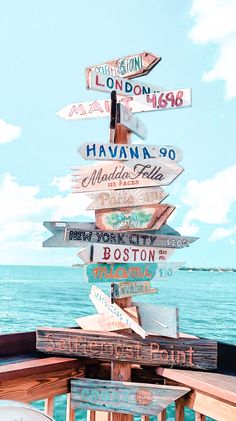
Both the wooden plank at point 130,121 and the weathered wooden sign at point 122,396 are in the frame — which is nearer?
the weathered wooden sign at point 122,396

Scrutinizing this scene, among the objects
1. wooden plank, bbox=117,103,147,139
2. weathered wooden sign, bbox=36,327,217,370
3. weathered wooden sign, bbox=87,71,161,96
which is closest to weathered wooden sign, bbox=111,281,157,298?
weathered wooden sign, bbox=36,327,217,370

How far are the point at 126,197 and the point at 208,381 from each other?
2.27 ft

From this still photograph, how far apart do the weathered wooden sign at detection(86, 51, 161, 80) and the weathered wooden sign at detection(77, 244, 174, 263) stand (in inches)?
27.8

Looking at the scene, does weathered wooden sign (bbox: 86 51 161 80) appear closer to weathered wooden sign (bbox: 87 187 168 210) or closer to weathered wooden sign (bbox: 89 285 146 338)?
weathered wooden sign (bbox: 87 187 168 210)

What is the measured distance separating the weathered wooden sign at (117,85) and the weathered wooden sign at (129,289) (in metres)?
0.76

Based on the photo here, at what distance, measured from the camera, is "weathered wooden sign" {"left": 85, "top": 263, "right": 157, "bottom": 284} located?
152cm

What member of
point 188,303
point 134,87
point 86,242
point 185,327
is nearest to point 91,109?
point 134,87

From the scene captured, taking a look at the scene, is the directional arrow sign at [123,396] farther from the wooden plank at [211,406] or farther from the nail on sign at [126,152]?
the nail on sign at [126,152]

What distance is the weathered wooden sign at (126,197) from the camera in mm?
1539

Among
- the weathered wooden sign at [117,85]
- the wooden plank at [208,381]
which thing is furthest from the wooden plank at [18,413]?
the weathered wooden sign at [117,85]

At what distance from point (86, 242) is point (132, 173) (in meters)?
0.31

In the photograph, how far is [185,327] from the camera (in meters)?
16.4

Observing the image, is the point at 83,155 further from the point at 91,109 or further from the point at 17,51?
the point at 17,51

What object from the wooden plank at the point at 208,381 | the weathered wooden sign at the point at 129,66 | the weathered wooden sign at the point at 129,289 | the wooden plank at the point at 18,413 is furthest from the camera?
the weathered wooden sign at the point at 129,66
